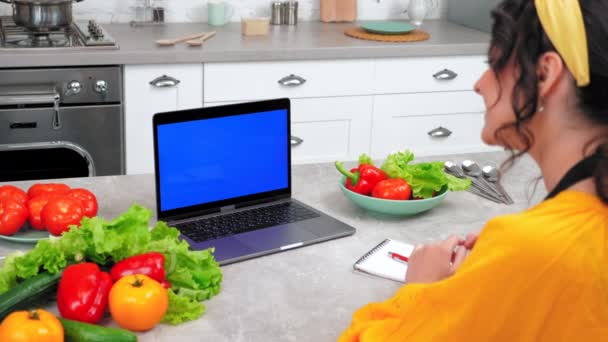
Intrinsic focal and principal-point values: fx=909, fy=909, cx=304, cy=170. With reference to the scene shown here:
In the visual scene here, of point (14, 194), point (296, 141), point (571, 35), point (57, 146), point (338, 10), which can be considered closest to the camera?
point (571, 35)

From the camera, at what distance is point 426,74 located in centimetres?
403

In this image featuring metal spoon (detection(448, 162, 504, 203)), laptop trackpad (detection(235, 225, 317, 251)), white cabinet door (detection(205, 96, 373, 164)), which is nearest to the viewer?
laptop trackpad (detection(235, 225, 317, 251))

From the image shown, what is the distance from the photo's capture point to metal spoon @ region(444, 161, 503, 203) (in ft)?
7.93

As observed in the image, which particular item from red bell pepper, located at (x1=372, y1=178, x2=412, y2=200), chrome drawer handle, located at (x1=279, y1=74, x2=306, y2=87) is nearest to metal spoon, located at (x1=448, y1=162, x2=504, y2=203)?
red bell pepper, located at (x1=372, y1=178, x2=412, y2=200)

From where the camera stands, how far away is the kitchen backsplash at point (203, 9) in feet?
13.7

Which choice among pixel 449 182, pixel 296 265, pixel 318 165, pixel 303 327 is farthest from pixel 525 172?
pixel 303 327

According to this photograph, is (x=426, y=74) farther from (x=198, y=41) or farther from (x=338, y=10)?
(x=198, y=41)

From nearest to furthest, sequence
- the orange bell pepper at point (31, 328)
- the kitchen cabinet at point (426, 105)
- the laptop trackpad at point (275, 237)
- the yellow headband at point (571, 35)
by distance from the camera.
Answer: the yellow headband at point (571, 35), the orange bell pepper at point (31, 328), the laptop trackpad at point (275, 237), the kitchen cabinet at point (426, 105)

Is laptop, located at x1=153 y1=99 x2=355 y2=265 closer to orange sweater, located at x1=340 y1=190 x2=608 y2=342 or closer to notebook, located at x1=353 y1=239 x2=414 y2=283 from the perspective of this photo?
notebook, located at x1=353 y1=239 x2=414 y2=283

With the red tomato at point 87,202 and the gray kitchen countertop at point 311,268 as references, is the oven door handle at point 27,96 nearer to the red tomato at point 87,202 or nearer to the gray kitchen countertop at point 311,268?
the gray kitchen countertop at point 311,268

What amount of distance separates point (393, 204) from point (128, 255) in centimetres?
70

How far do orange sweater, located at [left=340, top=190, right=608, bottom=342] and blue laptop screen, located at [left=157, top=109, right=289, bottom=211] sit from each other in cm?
85

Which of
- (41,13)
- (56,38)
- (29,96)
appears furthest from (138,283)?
(56,38)

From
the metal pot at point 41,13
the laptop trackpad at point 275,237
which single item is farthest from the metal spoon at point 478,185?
the metal pot at point 41,13
